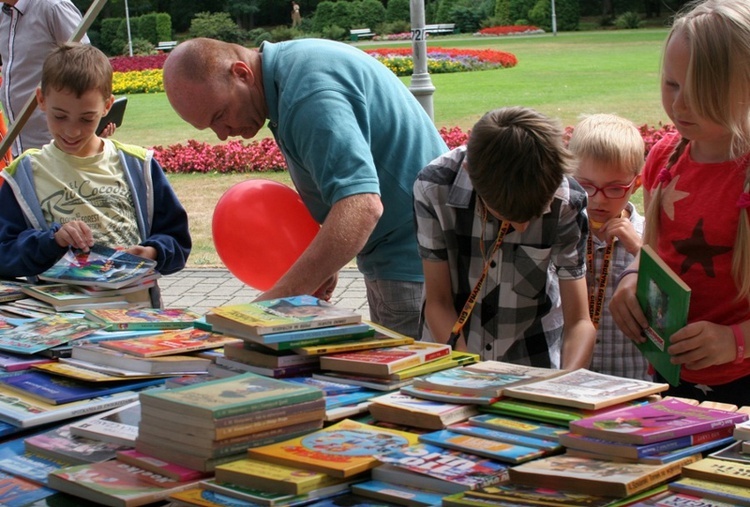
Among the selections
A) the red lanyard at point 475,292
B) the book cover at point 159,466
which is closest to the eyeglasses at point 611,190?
the red lanyard at point 475,292

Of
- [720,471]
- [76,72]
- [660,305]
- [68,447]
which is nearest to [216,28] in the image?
[76,72]

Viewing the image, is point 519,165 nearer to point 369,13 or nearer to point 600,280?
point 600,280

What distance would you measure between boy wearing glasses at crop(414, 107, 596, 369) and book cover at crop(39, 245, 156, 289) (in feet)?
3.49

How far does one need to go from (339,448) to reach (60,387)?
3.05 ft

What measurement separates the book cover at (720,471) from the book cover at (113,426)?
106cm

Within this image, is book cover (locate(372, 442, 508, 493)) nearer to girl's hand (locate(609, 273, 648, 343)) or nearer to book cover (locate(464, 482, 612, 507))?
book cover (locate(464, 482, 612, 507))

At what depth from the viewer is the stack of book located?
1832mm

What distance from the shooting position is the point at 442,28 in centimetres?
4384

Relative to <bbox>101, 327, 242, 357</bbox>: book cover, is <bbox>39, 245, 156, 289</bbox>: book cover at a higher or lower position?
higher

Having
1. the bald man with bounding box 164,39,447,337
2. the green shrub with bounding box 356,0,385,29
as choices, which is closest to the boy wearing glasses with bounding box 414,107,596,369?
the bald man with bounding box 164,39,447,337

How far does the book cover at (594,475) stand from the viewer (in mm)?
1634

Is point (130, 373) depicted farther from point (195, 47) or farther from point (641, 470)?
point (641, 470)

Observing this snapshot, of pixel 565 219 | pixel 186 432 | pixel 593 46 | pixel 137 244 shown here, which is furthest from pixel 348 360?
pixel 593 46

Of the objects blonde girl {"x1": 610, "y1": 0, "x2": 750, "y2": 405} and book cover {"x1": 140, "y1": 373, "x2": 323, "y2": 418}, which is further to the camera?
blonde girl {"x1": 610, "y1": 0, "x2": 750, "y2": 405}
